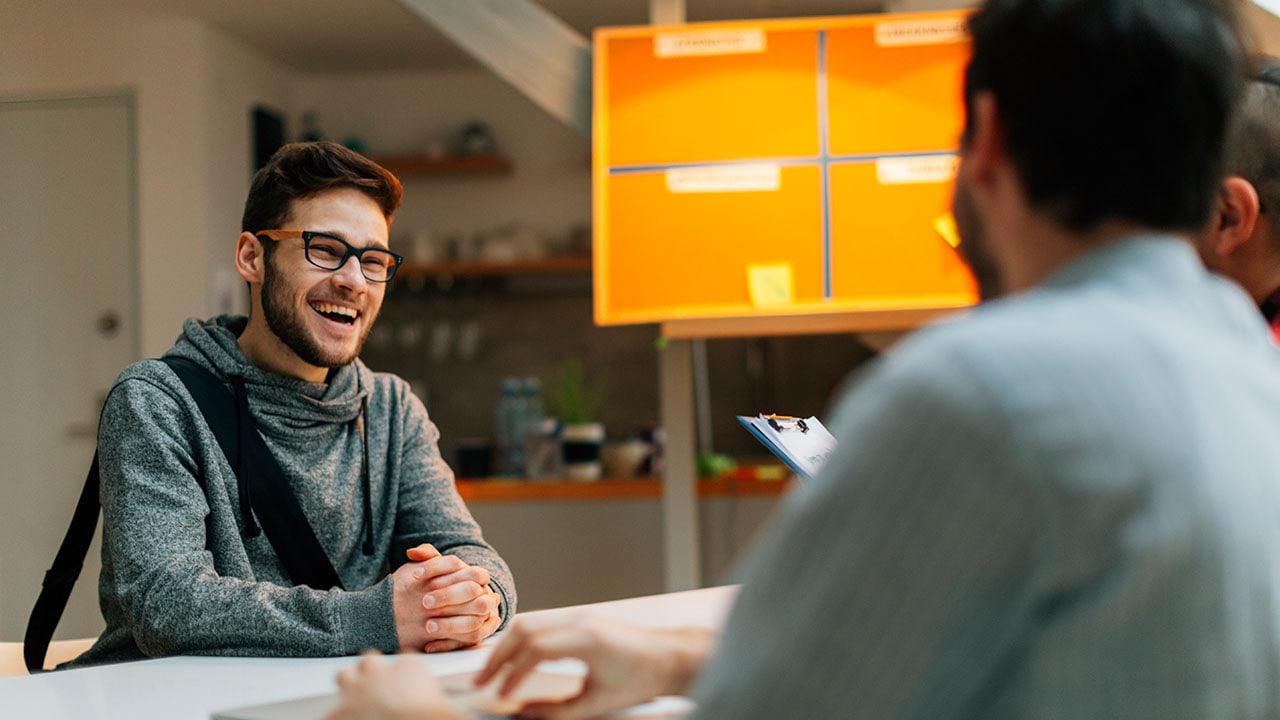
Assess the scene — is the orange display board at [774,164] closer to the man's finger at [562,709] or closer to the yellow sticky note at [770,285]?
the yellow sticky note at [770,285]

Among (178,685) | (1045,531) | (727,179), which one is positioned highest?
(727,179)

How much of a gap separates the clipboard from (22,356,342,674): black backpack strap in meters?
0.59

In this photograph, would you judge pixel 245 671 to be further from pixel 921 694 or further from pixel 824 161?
pixel 824 161

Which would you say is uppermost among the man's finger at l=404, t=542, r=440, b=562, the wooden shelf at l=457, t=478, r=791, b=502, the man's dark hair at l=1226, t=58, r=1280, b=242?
the man's dark hair at l=1226, t=58, r=1280, b=242

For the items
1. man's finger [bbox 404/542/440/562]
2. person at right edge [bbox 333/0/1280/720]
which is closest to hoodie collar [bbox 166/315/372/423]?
man's finger [bbox 404/542/440/562]

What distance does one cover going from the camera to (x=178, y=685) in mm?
1123

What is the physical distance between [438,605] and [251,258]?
2.26 ft

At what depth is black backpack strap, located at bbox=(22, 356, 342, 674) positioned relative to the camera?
1.49m

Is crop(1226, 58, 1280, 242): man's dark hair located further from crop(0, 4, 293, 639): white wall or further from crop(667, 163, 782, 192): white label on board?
crop(0, 4, 293, 639): white wall

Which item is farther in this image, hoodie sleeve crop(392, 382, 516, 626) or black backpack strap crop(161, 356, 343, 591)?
hoodie sleeve crop(392, 382, 516, 626)

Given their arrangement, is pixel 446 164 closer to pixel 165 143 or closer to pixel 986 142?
pixel 165 143

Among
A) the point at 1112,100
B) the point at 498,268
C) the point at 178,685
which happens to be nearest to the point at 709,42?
the point at 498,268

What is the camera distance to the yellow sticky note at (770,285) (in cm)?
329

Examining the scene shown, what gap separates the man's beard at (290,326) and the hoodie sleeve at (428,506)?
0.45ft
